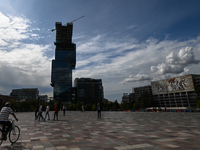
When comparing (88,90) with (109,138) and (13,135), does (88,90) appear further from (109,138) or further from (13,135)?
(13,135)

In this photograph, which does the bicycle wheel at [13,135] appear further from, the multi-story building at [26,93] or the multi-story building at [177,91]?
the multi-story building at [26,93]

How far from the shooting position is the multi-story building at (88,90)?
14688 centimetres

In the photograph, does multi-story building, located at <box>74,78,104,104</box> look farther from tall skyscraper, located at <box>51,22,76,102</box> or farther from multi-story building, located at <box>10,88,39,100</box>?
multi-story building, located at <box>10,88,39,100</box>

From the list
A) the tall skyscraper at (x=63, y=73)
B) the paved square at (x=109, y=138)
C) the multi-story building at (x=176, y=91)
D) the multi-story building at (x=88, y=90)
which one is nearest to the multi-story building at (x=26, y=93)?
the tall skyscraper at (x=63, y=73)

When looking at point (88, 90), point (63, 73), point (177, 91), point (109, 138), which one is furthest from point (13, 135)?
point (88, 90)

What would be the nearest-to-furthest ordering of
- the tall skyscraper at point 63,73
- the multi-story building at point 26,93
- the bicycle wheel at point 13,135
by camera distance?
1. the bicycle wheel at point 13,135
2. the tall skyscraper at point 63,73
3. the multi-story building at point 26,93

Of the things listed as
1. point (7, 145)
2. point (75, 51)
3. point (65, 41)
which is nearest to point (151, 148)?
point (7, 145)

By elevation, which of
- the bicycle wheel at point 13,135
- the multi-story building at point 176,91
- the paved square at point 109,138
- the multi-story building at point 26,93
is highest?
the multi-story building at point 26,93

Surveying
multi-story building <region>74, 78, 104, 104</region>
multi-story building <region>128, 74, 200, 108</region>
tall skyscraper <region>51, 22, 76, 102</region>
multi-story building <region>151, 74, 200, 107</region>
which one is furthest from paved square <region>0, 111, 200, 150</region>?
multi-story building <region>74, 78, 104, 104</region>

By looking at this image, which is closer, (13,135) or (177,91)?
(13,135)

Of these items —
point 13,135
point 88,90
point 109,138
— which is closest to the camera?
point 13,135

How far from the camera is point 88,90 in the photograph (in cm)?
14938

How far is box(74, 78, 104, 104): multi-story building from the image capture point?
146875 mm

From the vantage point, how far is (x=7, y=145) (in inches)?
248
